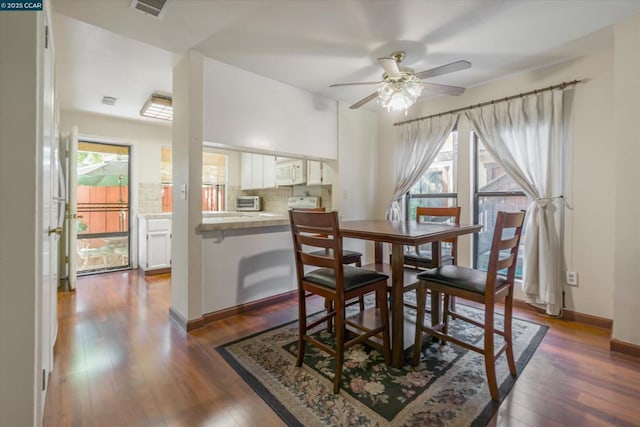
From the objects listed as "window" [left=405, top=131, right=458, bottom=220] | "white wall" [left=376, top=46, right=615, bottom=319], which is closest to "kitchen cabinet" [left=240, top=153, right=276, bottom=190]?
"window" [left=405, top=131, right=458, bottom=220]

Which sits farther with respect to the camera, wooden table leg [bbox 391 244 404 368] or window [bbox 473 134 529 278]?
window [bbox 473 134 529 278]

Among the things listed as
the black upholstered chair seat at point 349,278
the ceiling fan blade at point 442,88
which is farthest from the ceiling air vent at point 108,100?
the ceiling fan blade at point 442,88

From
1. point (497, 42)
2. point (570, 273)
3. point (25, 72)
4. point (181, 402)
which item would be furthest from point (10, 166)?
point (570, 273)

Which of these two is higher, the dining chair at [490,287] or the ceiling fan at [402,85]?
the ceiling fan at [402,85]

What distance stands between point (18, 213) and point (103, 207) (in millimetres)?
4299

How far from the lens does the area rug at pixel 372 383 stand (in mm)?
1450

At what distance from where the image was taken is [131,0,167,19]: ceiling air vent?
6.04ft

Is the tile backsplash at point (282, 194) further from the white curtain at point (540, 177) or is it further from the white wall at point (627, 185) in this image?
the white wall at point (627, 185)

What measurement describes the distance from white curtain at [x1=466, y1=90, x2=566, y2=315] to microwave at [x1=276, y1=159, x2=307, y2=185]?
2.40 metres

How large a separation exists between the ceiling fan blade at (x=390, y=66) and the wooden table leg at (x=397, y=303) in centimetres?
129

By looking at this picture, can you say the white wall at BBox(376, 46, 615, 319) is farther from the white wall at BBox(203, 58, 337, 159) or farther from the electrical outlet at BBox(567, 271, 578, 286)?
the white wall at BBox(203, 58, 337, 159)

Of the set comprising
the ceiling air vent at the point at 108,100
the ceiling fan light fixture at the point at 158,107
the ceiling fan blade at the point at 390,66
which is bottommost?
the ceiling fan blade at the point at 390,66

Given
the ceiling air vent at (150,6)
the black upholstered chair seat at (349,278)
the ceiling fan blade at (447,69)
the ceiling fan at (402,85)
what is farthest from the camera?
the ceiling fan at (402,85)

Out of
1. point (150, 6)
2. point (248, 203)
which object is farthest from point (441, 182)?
point (150, 6)
